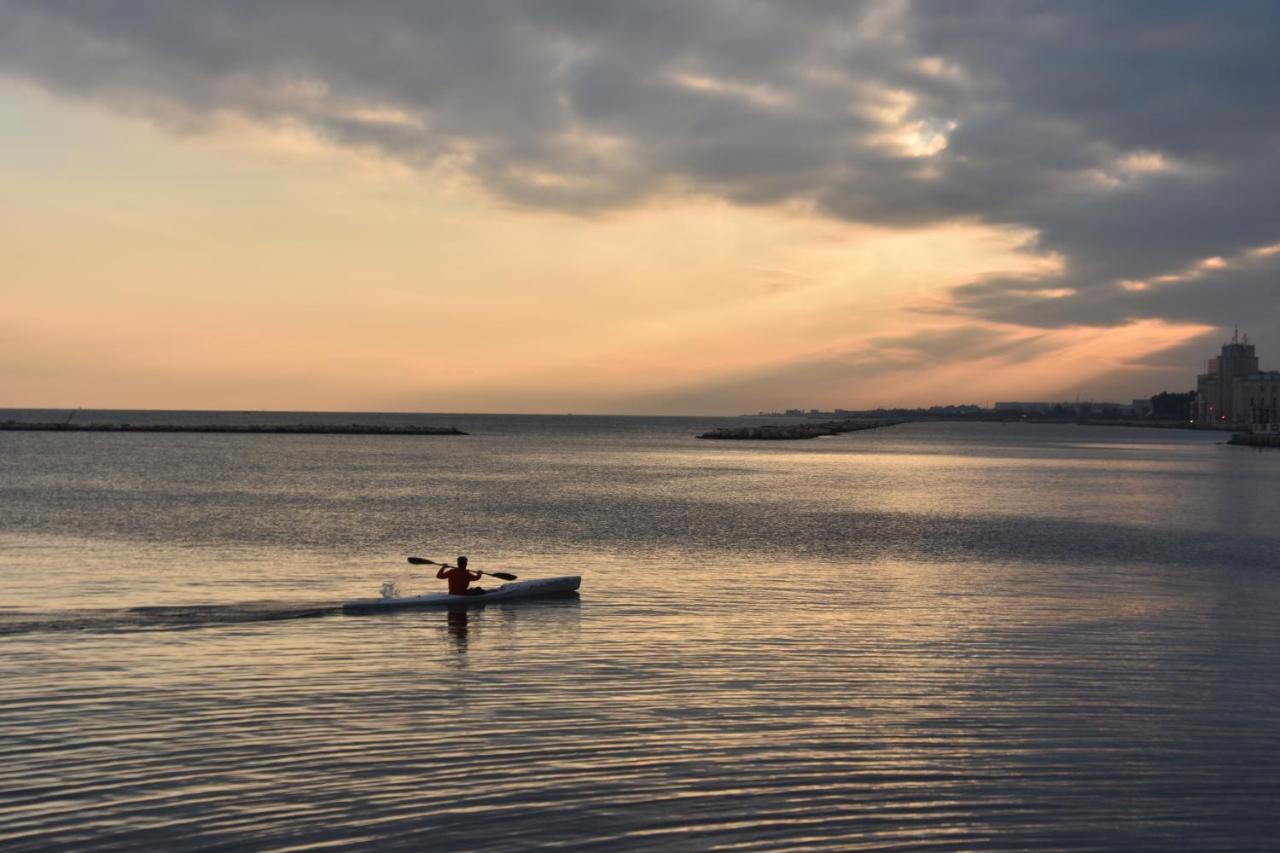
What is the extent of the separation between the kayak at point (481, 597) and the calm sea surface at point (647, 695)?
427 millimetres

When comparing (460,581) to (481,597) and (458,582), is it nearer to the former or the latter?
(458,582)

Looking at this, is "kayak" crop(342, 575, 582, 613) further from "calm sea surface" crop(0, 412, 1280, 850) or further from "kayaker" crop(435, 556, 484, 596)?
"calm sea surface" crop(0, 412, 1280, 850)

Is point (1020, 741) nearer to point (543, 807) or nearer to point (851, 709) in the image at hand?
point (851, 709)

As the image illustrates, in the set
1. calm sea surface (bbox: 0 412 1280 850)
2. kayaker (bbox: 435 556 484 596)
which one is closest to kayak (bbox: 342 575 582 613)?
kayaker (bbox: 435 556 484 596)

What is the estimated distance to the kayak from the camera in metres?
24.7

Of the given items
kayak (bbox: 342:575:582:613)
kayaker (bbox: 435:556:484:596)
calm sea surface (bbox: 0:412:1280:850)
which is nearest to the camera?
calm sea surface (bbox: 0:412:1280:850)

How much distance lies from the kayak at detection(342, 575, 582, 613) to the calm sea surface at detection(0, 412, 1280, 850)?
43cm

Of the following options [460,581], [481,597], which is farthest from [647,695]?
[460,581]

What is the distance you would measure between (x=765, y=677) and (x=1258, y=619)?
1491cm

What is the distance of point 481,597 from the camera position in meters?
26.3

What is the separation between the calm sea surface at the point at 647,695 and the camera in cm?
1126

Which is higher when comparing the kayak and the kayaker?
the kayaker

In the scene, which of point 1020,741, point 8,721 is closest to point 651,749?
point 1020,741

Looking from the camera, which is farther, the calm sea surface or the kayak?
the kayak
